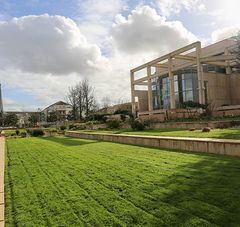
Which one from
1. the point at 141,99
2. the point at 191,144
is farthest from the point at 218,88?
the point at 191,144

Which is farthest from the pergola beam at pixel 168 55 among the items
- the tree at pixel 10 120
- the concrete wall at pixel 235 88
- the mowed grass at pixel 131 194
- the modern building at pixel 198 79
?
the tree at pixel 10 120

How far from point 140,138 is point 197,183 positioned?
6839 millimetres

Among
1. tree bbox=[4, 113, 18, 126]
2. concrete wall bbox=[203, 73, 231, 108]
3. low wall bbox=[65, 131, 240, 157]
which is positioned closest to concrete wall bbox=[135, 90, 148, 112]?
concrete wall bbox=[203, 73, 231, 108]

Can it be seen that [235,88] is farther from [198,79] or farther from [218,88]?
[198,79]

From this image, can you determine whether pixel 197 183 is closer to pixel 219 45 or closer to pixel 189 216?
pixel 189 216

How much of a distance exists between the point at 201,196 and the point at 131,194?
113 centimetres

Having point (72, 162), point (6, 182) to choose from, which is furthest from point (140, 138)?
point (6, 182)

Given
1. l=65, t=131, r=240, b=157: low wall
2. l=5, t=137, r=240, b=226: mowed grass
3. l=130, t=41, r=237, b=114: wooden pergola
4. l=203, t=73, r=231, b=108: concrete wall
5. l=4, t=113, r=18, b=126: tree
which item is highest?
l=130, t=41, r=237, b=114: wooden pergola

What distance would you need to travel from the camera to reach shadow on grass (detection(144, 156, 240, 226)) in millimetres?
3266

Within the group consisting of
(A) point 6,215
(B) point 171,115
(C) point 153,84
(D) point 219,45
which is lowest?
(A) point 6,215

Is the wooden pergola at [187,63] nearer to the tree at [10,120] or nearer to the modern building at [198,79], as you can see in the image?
the modern building at [198,79]

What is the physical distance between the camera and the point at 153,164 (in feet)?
21.5

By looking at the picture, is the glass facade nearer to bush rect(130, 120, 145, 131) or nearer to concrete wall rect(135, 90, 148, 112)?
concrete wall rect(135, 90, 148, 112)

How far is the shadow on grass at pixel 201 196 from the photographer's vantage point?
3.27m
